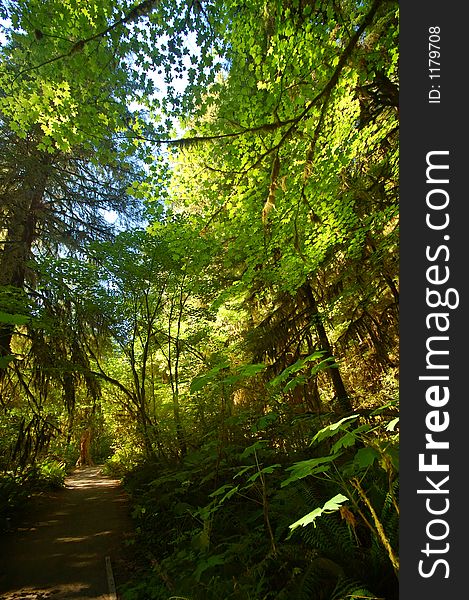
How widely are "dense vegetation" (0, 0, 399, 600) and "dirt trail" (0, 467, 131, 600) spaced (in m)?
0.49

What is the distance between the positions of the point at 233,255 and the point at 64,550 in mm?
5604

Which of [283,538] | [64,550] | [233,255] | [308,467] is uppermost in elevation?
[233,255]

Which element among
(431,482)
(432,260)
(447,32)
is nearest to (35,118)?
(447,32)

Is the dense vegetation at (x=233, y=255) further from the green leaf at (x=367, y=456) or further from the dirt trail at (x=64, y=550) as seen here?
the dirt trail at (x=64, y=550)

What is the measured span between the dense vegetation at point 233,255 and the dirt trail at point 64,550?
0.49m

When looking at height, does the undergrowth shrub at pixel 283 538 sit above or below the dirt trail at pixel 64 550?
above

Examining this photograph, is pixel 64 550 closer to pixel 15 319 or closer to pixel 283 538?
pixel 283 538

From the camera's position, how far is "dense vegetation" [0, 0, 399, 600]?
2773 millimetres

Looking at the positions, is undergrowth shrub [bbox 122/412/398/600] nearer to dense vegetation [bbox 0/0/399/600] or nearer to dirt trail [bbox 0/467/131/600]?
dense vegetation [bbox 0/0/399/600]

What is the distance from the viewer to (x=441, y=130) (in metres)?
1.75

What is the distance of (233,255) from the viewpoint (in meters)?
5.84

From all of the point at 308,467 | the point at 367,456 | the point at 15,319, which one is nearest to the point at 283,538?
the point at 308,467

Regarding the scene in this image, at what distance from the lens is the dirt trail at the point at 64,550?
13.6 feet

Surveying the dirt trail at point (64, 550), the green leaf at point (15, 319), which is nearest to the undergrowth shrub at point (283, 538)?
the dirt trail at point (64, 550)
